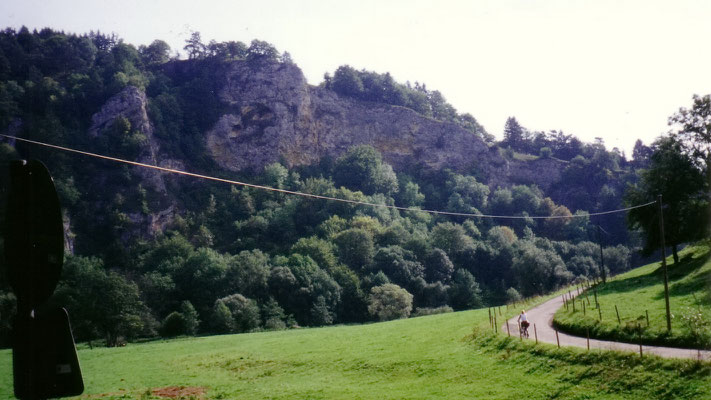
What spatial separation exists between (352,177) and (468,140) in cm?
4523

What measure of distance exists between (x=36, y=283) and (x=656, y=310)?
34.2 m

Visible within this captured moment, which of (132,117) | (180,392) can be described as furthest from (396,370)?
(132,117)

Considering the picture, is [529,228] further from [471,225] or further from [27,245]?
[27,245]

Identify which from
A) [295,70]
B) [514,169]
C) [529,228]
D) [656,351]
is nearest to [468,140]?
[514,169]

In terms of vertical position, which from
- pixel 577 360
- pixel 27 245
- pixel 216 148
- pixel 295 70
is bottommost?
pixel 577 360

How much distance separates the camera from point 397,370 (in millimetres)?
27750

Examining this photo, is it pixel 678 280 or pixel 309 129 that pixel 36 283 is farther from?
pixel 309 129

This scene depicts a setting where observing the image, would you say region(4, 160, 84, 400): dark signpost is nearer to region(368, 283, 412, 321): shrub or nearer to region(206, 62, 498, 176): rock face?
region(368, 283, 412, 321): shrub

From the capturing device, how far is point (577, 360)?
73.3ft

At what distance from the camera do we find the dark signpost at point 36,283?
2887 mm

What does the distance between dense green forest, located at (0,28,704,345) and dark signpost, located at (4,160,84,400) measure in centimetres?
5776

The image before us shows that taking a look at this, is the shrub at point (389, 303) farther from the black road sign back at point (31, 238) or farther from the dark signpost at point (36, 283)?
the black road sign back at point (31, 238)

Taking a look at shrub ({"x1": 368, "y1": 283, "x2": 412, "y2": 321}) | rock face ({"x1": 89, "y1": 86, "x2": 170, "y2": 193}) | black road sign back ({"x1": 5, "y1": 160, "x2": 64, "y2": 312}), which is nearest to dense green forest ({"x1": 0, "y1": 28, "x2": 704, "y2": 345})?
shrub ({"x1": 368, "y1": 283, "x2": 412, "y2": 321})

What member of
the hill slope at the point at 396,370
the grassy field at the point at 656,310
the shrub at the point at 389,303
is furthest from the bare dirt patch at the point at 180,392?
the shrub at the point at 389,303
